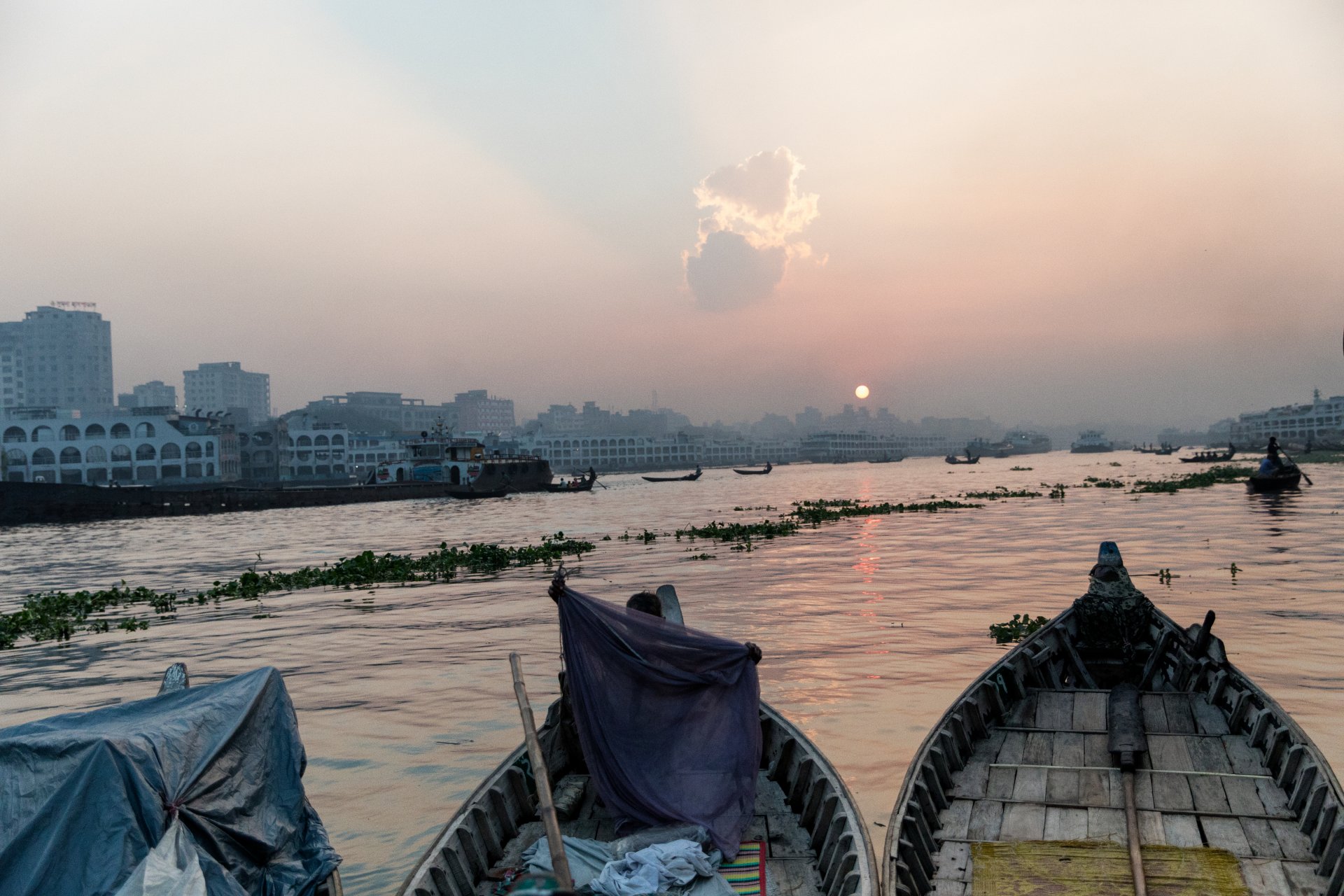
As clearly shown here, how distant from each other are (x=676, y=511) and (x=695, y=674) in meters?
47.0

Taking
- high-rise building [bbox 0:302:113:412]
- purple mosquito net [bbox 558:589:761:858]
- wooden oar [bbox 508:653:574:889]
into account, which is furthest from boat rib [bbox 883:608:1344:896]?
high-rise building [bbox 0:302:113:412]

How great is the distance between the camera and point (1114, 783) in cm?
749

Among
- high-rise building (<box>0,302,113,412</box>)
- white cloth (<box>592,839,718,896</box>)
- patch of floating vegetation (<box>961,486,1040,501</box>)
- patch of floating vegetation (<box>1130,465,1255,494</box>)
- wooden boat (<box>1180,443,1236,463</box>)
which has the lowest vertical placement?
white cloth (<box>592,839,718,896</box>)

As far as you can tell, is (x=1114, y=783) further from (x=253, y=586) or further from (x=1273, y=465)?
(x=1273, y=465)

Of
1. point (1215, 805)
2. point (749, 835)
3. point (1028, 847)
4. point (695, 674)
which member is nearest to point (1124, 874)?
point (1028, 847)

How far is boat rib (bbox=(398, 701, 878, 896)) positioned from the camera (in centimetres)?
586

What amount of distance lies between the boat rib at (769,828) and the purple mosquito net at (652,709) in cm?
47

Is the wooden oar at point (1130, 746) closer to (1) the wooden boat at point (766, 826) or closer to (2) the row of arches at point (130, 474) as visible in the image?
(1) the wooden boat at point (766, 826)

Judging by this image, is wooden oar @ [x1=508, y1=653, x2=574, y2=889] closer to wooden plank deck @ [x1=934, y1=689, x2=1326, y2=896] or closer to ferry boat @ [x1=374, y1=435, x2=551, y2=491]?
wooden plank deck @ [x1=934, y1=689, x2=1326, y2=896]

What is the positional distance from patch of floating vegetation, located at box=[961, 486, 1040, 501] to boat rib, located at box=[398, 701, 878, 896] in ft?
158

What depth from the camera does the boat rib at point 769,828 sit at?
5.86 meters

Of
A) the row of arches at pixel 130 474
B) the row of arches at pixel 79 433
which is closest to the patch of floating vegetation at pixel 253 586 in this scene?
the row of arches at pixel 130 474

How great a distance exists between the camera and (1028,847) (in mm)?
6547

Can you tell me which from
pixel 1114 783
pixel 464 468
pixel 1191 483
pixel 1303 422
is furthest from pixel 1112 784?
pixel 1303 422
